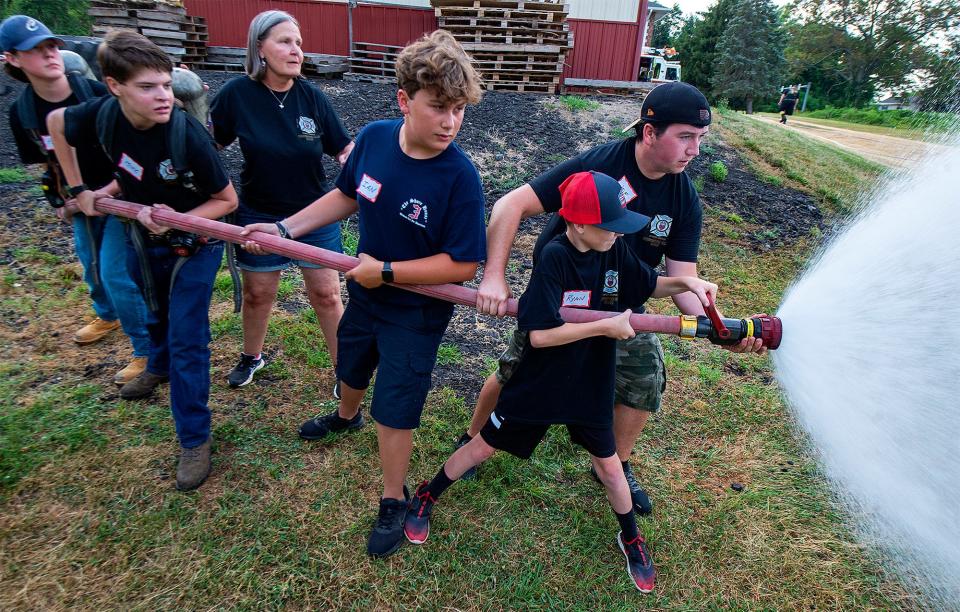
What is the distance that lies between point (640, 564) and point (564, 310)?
1563mm

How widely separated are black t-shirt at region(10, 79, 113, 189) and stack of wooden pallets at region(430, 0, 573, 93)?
10131mm

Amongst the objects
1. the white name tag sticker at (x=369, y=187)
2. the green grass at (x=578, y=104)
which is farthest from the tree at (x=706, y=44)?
the white name tag sticker at (x=369, y=187)

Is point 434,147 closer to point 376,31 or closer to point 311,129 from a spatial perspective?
point 311,129

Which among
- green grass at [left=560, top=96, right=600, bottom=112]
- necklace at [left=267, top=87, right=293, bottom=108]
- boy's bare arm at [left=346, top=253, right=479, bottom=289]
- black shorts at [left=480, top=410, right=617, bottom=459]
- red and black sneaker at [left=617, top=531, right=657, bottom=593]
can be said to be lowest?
red and black sneaker at [left=617, top=531, right=657, bottom=593]

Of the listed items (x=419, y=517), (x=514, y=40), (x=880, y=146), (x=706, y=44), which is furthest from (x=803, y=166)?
(x=706, y=44)

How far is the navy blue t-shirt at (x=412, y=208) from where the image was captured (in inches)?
102

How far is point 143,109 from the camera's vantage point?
2.95 meters

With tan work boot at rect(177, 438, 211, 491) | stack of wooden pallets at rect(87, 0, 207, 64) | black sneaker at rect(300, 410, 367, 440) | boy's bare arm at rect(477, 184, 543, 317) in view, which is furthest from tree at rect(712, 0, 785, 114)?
tan work boot at rect(177, 438, 211, 491)

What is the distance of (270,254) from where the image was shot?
386 cm

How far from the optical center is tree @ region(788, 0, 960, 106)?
45.6 meters

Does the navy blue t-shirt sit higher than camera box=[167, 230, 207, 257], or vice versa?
the navy blue t-shirt

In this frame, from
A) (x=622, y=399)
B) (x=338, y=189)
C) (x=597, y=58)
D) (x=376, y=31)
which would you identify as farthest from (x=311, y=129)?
(x=597, y=58)

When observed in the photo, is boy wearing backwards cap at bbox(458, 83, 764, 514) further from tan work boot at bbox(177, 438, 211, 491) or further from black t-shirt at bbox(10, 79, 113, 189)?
black t-shirt at bbox(10, 79, 113, 189)

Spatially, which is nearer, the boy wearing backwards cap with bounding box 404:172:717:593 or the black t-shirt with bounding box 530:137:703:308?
the boy wearing backwards cap with bounding box 404:172:717:593
